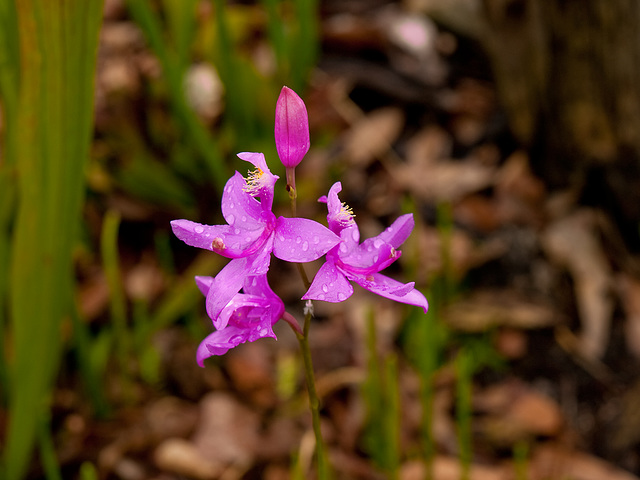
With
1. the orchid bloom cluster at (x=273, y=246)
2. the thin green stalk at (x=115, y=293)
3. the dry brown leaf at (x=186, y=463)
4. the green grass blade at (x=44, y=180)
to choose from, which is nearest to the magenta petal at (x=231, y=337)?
the orchid bloom cluster at (x=273, y=246)

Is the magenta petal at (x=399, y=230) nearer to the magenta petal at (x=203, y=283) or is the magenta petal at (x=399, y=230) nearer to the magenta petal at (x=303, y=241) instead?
the magenta petal at (x=303, y=241)

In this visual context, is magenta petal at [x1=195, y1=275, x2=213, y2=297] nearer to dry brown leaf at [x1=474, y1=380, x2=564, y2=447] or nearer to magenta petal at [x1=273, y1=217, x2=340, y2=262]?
magenta petal at [x1=273, y1=217, x2=340, y2=262]

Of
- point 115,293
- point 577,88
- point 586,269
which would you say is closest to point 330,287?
point 115,293

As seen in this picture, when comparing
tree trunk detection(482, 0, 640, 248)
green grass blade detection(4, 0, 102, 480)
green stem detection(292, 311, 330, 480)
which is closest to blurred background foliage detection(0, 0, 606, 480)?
green grass blade detection(4, 0, 102, 480)

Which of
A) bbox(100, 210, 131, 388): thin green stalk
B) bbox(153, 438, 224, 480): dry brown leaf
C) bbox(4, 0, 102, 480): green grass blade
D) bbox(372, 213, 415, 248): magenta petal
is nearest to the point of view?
bbox(372, 213, 415, 248): magenta petal

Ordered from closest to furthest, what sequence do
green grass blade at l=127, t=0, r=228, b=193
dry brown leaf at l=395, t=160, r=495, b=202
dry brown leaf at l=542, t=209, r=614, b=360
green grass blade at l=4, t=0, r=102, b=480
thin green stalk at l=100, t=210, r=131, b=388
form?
green grass blade at l=4, t=0, r=102, b=480
thin green stalk at l=100, t=210, r=131, b=388
green grass blade at l=127, t=0, r=228, b=193
dry brown leaf at l=542, t=209, r=614, b=360
dry brown leaf at l=395, t=160, r=495, b=202

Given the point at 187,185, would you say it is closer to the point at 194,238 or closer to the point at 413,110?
the point at 413,110
